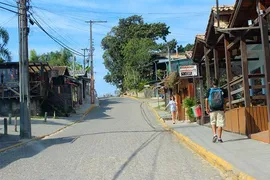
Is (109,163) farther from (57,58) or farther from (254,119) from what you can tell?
(57,58)

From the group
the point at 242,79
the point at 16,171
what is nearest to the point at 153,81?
the point at 242,79

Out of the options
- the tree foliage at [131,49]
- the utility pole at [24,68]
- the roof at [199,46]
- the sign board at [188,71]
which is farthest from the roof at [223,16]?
the tree foliage at [131,49]

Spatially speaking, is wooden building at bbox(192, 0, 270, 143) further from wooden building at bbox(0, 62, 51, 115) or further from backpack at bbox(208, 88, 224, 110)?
wooden building at bbox(0, 62, 51, 115)

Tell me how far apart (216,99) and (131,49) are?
179 feet

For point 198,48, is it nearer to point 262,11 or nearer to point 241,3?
point 241,3

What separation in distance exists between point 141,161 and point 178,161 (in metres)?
0.94

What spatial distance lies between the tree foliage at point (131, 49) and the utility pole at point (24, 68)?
1771 inches

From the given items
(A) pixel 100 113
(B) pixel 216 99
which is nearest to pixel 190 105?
(B) pixel 216 99

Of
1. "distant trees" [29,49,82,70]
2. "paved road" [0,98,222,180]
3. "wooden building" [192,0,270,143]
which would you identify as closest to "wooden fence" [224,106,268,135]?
"wooden building" [192,0,270,143]

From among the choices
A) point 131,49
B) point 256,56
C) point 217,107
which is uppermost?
point 131,49

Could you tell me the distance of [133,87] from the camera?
68.9 meters

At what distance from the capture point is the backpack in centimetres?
1184

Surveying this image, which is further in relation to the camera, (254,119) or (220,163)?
(254,119)

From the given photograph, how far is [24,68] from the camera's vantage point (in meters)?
19.3
